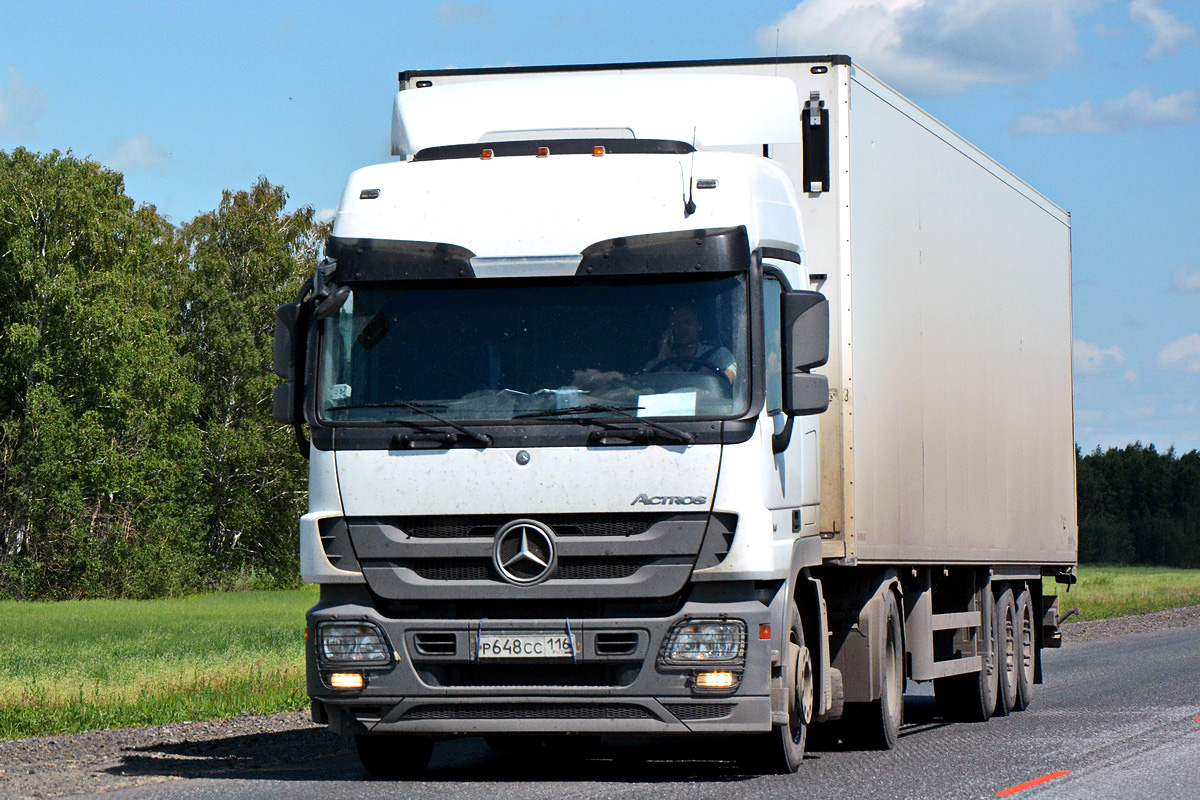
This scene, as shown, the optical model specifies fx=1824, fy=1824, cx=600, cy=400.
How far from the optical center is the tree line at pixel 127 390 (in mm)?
51562

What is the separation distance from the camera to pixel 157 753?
451 inches

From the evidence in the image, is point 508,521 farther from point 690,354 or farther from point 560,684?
point 690,354

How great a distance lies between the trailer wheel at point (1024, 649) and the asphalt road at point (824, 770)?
2.81 feet

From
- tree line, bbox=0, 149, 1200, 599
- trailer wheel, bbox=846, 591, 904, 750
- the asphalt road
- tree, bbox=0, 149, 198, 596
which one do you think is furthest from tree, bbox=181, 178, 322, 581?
trailer wheel, bbox=846, 591, 904, 750

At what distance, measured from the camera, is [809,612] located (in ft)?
33.5

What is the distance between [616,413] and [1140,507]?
475 ft

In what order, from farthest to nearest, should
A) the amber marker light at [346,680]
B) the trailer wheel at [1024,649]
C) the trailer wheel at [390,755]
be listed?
the trailer wheel at [1024,649]
the trailer wheel at [390,755]
the amber marker light at [346,680]

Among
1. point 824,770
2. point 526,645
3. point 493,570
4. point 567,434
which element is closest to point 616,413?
point 567,434

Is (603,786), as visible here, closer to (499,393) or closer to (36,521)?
(499,393)

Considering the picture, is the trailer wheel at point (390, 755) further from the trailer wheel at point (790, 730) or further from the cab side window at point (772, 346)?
the cab side window at point (772, 346)

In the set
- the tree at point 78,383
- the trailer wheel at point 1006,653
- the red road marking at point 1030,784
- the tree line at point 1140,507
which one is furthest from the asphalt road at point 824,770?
the tree line at point 1140,507

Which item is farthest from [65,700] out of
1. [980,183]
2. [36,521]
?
[36,521]

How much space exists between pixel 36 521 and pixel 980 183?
43829mm

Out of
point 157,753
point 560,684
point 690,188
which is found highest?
point 690,188
